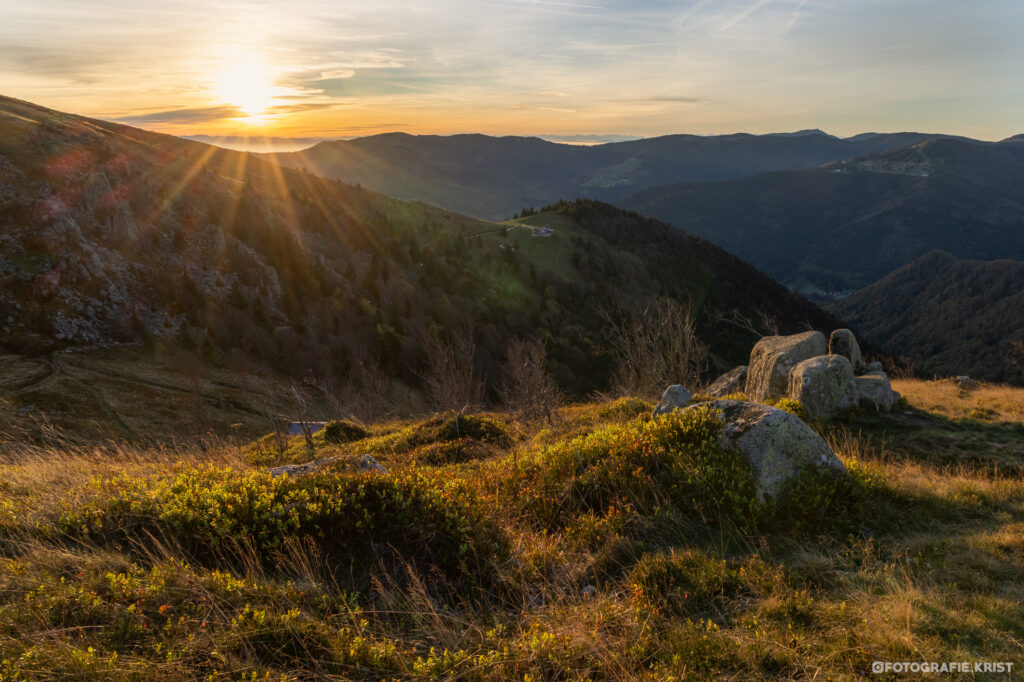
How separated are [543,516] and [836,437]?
9.69m

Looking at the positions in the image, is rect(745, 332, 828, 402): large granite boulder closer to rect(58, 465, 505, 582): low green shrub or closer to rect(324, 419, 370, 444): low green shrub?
rect(58, 465, 505, 582): low green shrub

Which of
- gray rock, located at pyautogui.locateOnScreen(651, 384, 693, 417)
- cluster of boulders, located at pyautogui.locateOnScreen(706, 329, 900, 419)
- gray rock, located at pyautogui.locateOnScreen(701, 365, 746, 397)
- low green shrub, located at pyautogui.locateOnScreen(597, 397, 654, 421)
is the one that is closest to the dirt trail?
low green shrub, located at pyautogui.locateOnScreen(597, 397, 654, 421)

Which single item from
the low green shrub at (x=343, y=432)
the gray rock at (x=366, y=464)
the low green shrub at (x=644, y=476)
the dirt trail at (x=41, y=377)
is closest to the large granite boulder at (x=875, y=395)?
the low green shrub at (x=644, y=476)

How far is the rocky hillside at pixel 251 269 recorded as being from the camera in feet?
140

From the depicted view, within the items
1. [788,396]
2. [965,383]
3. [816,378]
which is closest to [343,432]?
[788,396]

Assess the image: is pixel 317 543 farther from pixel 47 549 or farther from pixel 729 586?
pixel 729 586

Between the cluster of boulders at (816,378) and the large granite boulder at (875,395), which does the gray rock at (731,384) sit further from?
the large granite boulder at (875,395)

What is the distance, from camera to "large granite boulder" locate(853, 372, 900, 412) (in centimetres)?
1498

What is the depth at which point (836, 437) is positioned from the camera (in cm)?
1322

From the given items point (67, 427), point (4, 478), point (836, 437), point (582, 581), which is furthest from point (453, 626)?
point (67, 427)

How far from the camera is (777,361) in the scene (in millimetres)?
17000

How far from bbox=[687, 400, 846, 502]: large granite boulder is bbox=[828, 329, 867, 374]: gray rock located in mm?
13086

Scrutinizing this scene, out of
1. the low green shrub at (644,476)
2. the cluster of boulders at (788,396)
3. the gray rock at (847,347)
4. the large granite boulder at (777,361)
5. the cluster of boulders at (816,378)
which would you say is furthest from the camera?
the gray rock at (847,347)

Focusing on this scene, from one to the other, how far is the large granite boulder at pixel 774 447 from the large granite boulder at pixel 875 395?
8.24m
